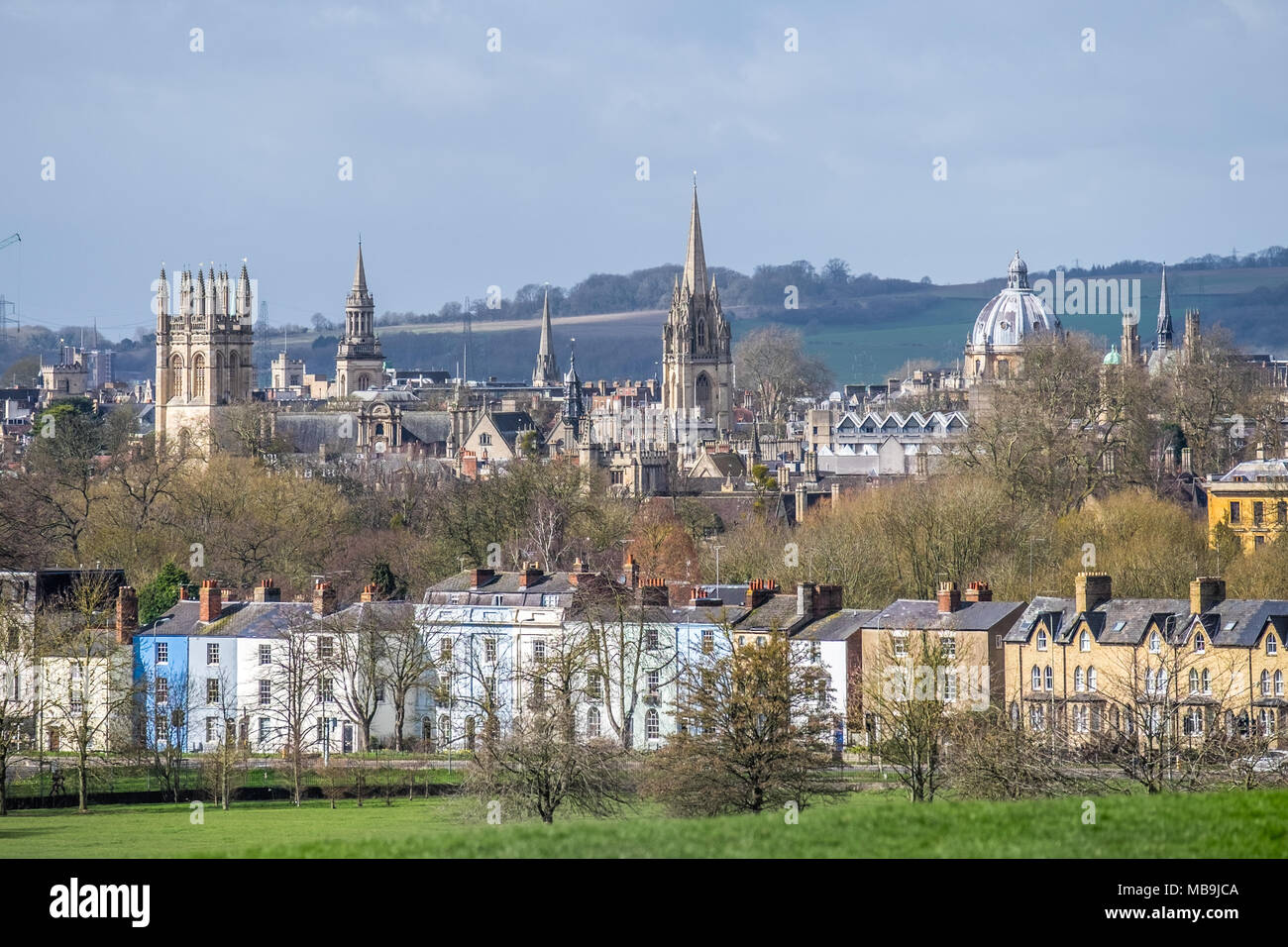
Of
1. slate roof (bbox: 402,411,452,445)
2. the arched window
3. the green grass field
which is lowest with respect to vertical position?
the green grass field

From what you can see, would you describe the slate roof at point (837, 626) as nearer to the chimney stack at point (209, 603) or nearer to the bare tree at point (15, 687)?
the chimney stack at point (209, 603)

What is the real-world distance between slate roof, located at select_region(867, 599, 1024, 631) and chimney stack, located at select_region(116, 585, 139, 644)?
16755 millimetres

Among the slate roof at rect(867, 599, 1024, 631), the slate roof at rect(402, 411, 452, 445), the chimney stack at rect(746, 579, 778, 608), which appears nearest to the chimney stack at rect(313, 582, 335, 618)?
the chimney stack at rect(746, 579, 778, 608)

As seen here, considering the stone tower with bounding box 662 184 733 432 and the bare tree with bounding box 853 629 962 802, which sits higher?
the stone tower with bounding box 662 184 733 432

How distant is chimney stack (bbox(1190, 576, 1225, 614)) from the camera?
156ft

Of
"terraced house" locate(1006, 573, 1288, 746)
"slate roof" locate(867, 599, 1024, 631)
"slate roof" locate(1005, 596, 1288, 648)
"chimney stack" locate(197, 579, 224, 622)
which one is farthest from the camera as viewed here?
"chimney stack" locate(197, 579, 224, 622)

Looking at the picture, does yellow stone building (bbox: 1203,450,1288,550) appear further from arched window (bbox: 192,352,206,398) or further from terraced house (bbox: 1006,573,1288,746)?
arched window (bbox: 192,352,206,398)

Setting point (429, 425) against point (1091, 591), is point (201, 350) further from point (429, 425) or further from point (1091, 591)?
point (1091, 591)

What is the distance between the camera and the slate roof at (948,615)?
48.8 m

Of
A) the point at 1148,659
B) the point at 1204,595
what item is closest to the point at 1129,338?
the point at 1204,595

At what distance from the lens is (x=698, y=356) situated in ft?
557

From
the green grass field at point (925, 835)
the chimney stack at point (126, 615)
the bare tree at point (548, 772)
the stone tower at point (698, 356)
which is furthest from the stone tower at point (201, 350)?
the green grass field at point (925, 835)
